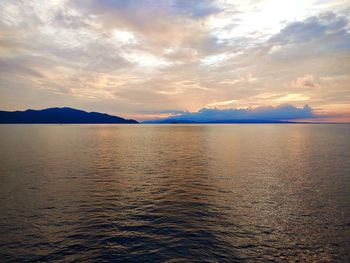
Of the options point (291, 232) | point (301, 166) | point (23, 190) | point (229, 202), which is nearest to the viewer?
point (291, 232)

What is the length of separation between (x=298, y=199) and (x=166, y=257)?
75.0ft

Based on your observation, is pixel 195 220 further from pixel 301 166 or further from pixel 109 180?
pixel 301 166

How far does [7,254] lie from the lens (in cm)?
1938

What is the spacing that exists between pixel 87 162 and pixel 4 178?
20.3 metres

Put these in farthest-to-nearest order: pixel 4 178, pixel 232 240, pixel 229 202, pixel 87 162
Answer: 1. pixel 87 162
2. pixel 4 178
3. pixel 229 202
4. pixel 232 240

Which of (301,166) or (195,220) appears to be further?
(301,166)

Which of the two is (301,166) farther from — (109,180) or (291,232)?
(109,180)

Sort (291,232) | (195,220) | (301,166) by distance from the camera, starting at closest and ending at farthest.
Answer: (291,232)
(195,220)
(301,166)

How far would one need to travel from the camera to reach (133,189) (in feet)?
124

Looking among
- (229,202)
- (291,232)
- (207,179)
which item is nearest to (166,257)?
(291,232)

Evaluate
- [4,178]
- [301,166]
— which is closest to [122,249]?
[4,178]

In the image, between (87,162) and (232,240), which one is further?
(87,162)

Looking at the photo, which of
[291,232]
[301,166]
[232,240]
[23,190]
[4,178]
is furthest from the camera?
[301,166]

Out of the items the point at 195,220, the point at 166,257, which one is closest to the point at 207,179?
the point at 195,220
